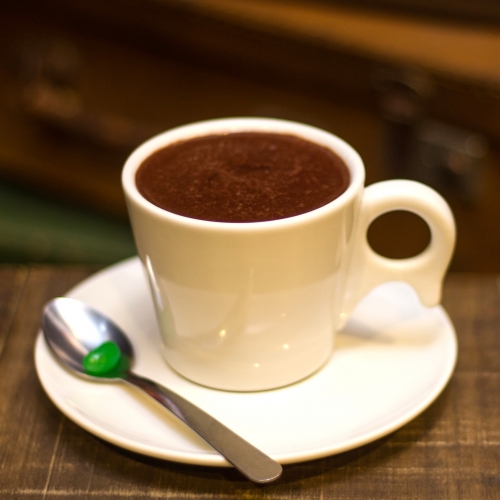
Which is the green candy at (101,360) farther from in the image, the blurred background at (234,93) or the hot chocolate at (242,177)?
the blurred background at (234,93)

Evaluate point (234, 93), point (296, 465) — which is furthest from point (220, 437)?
point (234, 93)

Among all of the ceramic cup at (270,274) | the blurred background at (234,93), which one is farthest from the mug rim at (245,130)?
the blurred background at (234,93)

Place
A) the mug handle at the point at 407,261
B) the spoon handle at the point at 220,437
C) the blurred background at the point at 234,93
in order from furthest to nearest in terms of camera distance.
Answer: the blurred background at the point at 234,93 → the mug handle at the point at 407,261 → the spoon handle at the point at 220,437

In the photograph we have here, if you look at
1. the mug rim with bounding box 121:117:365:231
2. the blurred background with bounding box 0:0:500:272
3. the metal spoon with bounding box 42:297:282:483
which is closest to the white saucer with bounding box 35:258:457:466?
the metal spoon with bounding box 42:297:282:483

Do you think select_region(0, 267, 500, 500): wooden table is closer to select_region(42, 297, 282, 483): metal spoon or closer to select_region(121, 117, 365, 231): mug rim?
select_region(42, 297, 282, 483): metal spoon

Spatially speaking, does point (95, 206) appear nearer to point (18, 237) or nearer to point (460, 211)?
point (18, 237)

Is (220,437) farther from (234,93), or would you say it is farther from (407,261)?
(234,93)

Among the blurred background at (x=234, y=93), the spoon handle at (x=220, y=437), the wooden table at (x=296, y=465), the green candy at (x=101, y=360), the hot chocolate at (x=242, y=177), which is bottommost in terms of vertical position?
the blurred background at (x=234, y=93)

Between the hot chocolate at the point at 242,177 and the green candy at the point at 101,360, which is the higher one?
the hot chocolate at the point at 242,177

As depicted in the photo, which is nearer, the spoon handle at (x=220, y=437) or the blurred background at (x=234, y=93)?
the spoon handle at (x=220, y=437)
